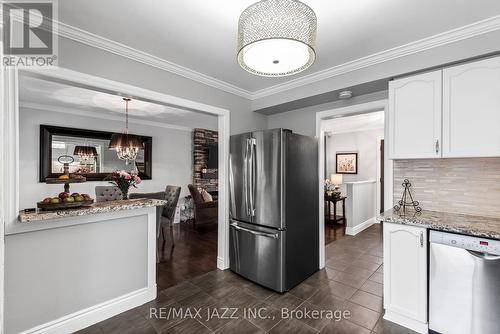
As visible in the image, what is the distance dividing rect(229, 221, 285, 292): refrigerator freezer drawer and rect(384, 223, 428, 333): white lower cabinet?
101 centimetres

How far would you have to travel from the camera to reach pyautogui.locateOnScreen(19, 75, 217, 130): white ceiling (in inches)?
131

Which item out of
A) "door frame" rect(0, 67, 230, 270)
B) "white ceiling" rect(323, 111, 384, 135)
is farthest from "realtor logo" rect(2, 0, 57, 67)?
"white ceiling" rect(323, 111, 384, 135)

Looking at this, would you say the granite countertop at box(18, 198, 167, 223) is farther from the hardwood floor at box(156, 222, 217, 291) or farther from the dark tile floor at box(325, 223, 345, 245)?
the dark tile floor at box(325, 223, 345, 245)

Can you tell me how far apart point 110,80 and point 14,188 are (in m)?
1.14

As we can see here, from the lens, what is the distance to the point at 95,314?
201cm

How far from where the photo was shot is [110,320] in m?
2.05

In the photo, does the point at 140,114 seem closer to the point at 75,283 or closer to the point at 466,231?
the point at 75,283

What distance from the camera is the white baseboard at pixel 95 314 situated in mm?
1816

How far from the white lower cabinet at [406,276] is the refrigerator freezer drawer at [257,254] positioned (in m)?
1.01

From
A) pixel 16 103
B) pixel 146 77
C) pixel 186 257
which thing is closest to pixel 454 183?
pixel 146 77

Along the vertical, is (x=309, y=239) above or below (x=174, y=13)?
below

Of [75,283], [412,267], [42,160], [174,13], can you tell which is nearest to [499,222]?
[412,267]

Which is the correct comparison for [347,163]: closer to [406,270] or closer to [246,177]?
[246,177]

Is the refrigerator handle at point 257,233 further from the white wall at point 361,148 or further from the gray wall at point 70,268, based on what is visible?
the white wall at point 361,148
